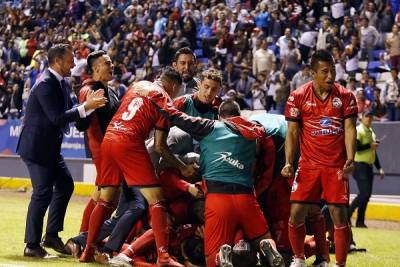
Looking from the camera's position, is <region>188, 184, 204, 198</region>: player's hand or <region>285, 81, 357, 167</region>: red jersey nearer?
<region>285, 81, 357, 167</region>: red jersey

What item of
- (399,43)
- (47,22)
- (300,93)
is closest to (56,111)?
(300,93)

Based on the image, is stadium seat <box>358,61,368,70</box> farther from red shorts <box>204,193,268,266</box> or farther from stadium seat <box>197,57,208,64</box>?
red shorts <box>204,193,268,266</box>

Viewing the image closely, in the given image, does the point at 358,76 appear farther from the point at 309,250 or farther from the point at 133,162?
the point at 133,162

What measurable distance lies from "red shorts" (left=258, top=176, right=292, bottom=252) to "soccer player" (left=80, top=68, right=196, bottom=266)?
985mm

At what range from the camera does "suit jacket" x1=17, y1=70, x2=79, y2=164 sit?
1002cm

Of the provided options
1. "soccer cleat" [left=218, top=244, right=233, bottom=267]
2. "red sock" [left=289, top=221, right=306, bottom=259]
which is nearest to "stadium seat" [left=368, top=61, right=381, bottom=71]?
"red sock" [left=289, top=221, right=306, bottom=259]

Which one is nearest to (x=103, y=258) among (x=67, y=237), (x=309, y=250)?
(x=309, y=250)

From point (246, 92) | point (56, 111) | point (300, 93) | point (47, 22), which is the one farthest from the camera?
point (47, 22)

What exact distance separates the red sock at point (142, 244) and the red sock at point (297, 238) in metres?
1.37

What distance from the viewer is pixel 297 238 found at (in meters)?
9.04

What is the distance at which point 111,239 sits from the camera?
30.9 feet

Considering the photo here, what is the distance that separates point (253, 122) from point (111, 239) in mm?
1835

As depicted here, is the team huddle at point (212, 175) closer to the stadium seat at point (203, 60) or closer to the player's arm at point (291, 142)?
the player's arm at point (291, 142)

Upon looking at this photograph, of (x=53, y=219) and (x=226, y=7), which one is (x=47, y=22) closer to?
(x=226, y=7)
